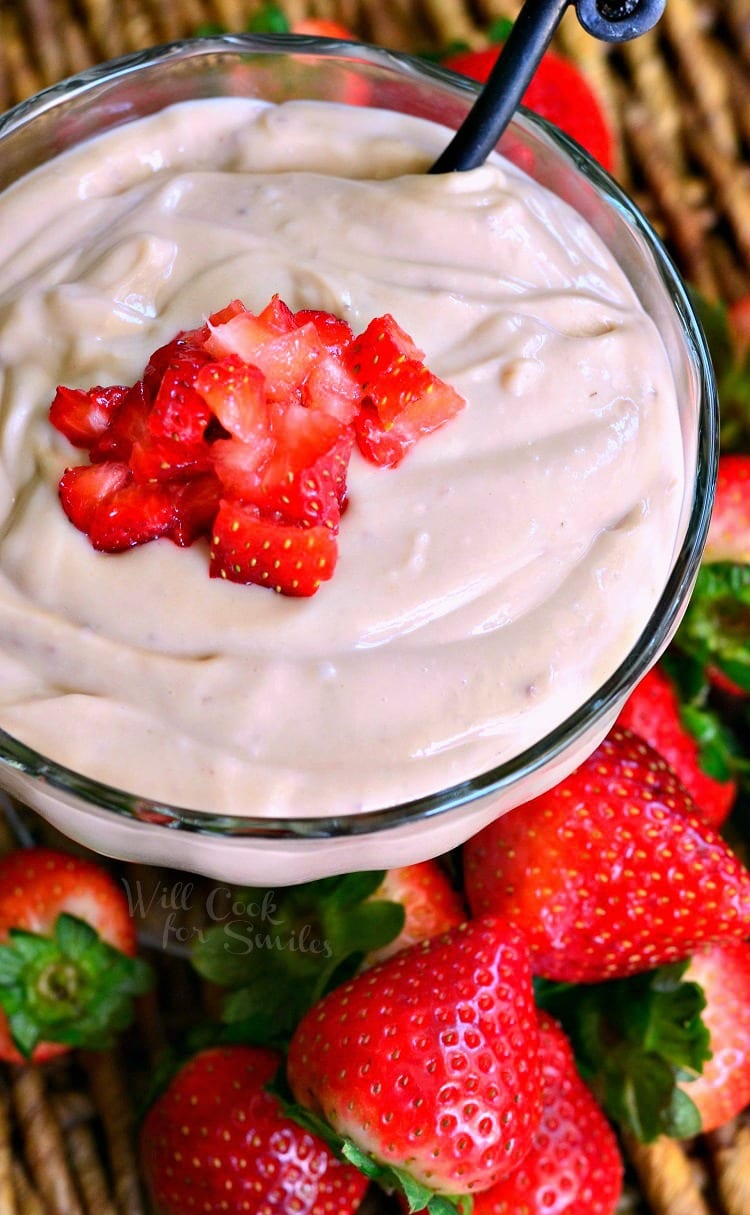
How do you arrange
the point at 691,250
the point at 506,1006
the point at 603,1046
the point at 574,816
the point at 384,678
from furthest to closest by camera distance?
the point at 691,250
the point at 603,1046
the point at 574,816
the point at 506,1006
the point at 384,678

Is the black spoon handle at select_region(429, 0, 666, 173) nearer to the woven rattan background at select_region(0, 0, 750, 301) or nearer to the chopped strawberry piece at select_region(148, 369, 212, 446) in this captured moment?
the chopped strawberry piece at select_region(148, 369, 212, 446)

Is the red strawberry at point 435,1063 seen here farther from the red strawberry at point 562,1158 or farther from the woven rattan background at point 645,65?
the woven rattan background at point 645,65

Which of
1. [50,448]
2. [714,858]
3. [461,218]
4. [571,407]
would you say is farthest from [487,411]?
[714,858]

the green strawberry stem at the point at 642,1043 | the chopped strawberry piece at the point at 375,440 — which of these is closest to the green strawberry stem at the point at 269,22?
the chopped strawberry piece at the point at 375,440

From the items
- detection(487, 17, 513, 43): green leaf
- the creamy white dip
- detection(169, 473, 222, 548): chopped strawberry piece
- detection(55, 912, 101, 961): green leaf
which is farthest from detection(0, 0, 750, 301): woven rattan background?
detection(55, 912, 101, 961): green leaf

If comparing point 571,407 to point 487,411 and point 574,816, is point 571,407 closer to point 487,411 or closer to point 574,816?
point 487,411

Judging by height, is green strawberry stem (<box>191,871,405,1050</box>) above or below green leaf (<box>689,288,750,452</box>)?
below

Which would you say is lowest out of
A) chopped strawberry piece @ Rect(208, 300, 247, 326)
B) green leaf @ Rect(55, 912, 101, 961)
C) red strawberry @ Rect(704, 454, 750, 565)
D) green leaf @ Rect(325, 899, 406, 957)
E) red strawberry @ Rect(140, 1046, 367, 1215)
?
red strawberry @ Rect(140, 1046, 367, 1215)
